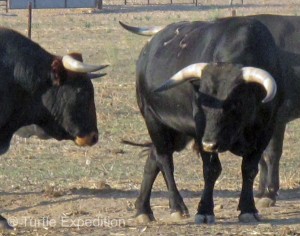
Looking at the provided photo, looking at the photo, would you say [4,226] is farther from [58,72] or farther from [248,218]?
[248,218]

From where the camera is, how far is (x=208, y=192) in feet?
35.4

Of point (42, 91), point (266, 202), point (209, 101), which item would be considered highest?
point (209, 101)

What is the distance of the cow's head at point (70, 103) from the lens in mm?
10703

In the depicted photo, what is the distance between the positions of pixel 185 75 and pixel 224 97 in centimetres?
51

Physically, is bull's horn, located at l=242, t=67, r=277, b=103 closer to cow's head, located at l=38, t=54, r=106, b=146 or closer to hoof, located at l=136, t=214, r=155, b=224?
cow's head, located at l=38, t=54, r=106, b=146

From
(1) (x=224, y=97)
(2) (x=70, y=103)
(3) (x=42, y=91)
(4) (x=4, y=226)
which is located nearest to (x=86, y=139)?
(2) (x=70, y=103)

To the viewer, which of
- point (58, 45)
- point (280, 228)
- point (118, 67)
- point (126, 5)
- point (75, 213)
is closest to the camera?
point (280, 228)

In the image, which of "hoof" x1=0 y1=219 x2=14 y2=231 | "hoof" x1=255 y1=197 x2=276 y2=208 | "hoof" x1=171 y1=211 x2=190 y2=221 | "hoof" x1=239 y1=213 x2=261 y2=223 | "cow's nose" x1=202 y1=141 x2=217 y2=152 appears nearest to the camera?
"cow's nose" x1=202 y1=141 x2=217 y2=152

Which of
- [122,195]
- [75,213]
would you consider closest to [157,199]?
[122,195]

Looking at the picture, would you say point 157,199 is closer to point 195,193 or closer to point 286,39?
point 195,193

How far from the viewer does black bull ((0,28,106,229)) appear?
10.6 meters

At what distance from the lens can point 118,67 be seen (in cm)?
2828

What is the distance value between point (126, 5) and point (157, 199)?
58.5m

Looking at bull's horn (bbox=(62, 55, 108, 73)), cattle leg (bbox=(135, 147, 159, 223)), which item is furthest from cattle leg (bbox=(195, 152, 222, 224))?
bull's horn (bbox=(62, 55, 108, 73))
